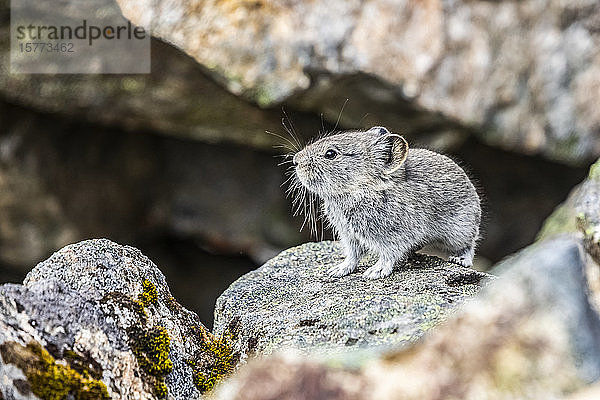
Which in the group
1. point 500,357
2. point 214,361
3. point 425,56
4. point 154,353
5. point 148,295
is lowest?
point 214,361

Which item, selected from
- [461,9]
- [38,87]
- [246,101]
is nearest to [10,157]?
[38,87]

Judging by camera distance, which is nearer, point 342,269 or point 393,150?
point 393,150

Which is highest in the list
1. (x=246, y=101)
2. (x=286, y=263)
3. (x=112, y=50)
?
(x=112, y=50)

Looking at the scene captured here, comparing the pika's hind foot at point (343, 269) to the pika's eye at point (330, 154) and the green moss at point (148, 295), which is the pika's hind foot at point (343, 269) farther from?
the green moss at point (148, 295)

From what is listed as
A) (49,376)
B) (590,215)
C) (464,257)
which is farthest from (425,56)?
(49,376)

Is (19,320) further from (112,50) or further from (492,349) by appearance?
(112,50)

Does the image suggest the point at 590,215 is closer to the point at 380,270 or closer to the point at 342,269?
the point at 380,270
